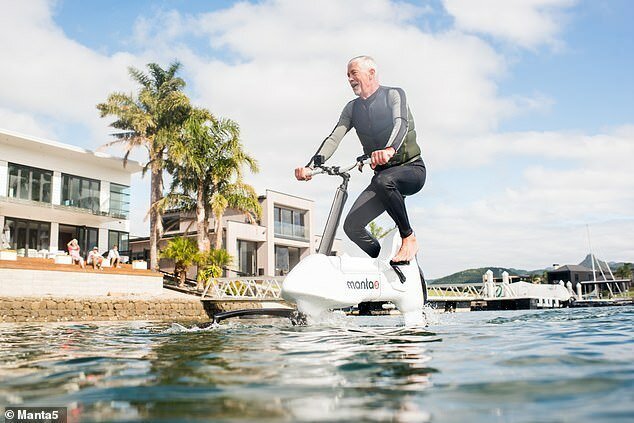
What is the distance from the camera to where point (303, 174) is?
19.6 ft

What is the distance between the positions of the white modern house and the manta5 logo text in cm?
2716

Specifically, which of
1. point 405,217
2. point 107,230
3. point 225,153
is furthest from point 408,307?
point 107,230

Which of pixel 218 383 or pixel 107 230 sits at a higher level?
pixel 107 230

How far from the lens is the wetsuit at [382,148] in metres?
5.58

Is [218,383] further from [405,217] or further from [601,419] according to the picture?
[405,217]

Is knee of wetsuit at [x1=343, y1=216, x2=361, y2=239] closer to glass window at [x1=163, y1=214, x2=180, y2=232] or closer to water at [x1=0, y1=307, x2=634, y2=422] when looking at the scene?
water at [x1=0, y1=307, x2=634, y2=422]

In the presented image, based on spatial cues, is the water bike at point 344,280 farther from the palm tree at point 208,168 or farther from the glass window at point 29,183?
the glass window at point 29,183

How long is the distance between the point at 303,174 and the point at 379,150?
2.97 feet

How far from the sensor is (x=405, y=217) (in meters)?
5.66

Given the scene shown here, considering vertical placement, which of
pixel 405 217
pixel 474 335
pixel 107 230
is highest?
pixel 107 230

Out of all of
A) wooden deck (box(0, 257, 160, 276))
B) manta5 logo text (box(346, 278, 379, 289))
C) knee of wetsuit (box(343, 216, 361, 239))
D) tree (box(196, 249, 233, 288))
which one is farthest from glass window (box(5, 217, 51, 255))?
manta5 logo text (box(346, 278, 379, 289))

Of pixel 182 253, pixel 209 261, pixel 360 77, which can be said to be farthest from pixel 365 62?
pixel 182 253

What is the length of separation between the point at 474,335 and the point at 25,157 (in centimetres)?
3043

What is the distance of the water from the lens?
1.78 metres
